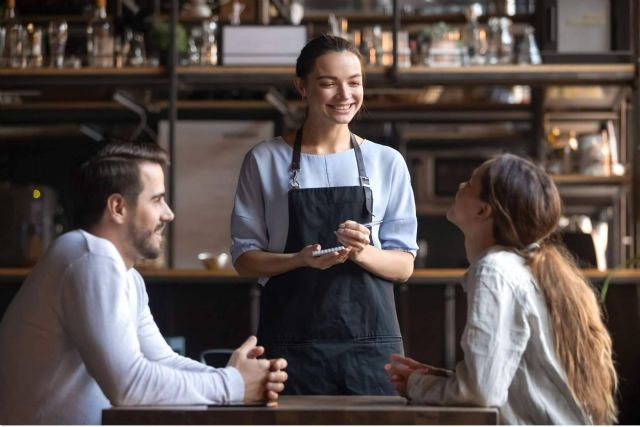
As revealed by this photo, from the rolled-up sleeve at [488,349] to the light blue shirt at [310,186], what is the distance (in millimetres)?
736

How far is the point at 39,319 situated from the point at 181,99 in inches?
233

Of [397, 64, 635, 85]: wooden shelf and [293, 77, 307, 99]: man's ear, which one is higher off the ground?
[397, 64, 635, 85]: wooden shelf

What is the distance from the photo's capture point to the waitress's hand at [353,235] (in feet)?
8.05

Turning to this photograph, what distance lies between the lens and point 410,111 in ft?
26.5

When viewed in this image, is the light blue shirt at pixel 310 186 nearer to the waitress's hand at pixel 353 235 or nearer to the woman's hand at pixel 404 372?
the waitress's hand at pixel 353 235

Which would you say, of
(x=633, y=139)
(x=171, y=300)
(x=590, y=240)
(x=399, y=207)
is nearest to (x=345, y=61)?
(x=399, y=207)

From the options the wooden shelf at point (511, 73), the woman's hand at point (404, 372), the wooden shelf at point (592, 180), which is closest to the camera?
the woman's hand at point (404, 372)

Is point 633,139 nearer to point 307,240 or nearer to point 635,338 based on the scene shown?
point 635,338

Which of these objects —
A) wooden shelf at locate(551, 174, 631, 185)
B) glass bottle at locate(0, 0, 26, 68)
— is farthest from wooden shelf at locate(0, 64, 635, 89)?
wooden shelf at locate(551, 174, 631, 185)

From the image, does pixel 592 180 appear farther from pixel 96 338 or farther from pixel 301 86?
pixel 96 338

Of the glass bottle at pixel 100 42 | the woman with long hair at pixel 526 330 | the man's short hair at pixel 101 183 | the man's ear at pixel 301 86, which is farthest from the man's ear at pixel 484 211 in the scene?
the glass bottle at pixel 100 42

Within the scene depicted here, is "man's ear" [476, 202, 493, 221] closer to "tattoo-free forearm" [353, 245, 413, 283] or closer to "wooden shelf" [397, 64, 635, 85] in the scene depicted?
"tattoo-free forearm" [353, 245, 413, 283]

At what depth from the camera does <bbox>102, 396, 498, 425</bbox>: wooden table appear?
181 cm

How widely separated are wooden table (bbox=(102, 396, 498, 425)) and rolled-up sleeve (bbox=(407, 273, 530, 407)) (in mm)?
50
